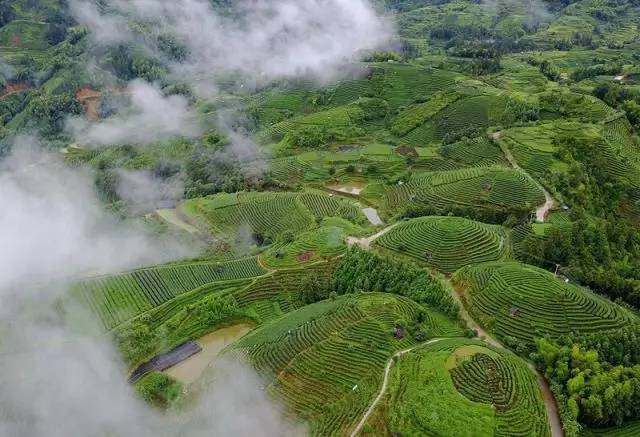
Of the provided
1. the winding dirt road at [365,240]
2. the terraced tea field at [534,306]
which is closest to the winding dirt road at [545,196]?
the terraced tea field at [534,306]

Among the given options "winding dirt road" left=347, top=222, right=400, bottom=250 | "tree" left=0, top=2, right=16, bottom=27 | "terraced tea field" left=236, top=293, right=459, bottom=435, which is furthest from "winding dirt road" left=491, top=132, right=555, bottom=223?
"tree" left=0, top=2, right=16, bottom=27

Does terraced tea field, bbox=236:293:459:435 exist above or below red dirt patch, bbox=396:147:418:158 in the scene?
above

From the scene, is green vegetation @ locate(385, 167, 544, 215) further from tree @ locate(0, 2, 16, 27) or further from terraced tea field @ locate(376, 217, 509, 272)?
tree @ locate(0, 2, 16, 27)

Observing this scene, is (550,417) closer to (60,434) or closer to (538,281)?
(538,281)

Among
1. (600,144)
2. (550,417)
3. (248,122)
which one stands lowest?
(248,122)

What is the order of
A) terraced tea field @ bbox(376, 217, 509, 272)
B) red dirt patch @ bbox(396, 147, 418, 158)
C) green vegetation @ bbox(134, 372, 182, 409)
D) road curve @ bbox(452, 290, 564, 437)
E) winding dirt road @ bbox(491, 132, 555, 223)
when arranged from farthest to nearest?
red dirt patch @ bbox(396, 147, 418, 158) < winding dirt road @ bbox(491, 132, 555, 223) < terraced tea field @ bbox(376, 217, 509, 272) < green vegetation @ bbox(134, 372, 182, 409) < road curve @ bbox(452, 290, 564, 437)

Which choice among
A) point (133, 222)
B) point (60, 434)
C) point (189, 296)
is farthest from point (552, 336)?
point (133, 222)

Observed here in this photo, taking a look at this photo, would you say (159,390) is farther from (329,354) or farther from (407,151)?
(407,151)
